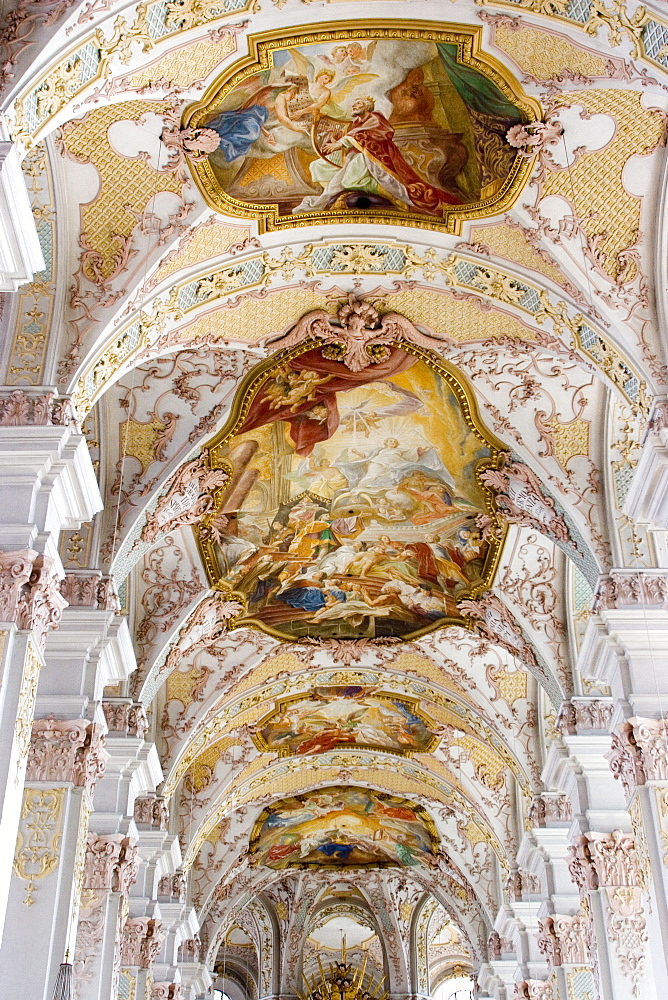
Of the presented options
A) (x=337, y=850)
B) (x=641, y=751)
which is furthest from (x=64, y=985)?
(x=337, y=850)

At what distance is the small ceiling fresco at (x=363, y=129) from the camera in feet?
34.8

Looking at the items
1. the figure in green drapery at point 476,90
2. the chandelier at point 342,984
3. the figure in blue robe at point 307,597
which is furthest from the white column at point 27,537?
the chandelier at point 342,984

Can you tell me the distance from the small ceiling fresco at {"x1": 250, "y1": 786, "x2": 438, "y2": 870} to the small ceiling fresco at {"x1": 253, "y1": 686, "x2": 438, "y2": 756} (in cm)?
302

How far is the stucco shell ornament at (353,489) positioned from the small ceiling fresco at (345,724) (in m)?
2.81

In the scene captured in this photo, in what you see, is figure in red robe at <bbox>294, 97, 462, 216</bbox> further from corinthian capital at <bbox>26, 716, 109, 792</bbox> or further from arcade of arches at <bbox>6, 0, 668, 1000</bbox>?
corinthian capital at <bbox>26, 716, 109, 792</bbox>

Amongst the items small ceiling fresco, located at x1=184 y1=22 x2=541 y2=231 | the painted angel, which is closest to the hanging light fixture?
small ceiling fresco, located at x1=184 y1=22 x2=541 y2=231

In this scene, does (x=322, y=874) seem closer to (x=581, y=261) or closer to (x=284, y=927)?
(x=284, y=927)

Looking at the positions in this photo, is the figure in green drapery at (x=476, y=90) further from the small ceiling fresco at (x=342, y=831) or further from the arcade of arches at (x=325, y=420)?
the small ceiling fresco at (x=342, y=831)

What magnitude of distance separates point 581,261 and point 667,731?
178 inches

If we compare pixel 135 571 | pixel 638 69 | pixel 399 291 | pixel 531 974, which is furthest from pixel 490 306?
pixel 531 974

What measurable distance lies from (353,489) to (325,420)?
5.69 feet

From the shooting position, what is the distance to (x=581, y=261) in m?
11.7

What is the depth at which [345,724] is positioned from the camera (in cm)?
2420

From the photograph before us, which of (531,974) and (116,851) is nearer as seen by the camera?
(116,851)
